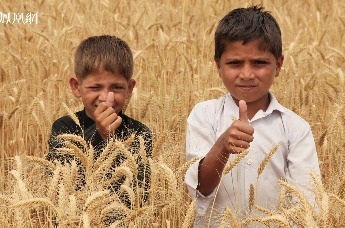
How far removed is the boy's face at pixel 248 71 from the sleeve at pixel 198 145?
132 mm

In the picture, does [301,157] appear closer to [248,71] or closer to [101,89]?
[248,71]

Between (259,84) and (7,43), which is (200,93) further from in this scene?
(7,43)

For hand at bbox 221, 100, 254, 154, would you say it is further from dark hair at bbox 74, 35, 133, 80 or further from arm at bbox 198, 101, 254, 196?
dark hair at bbox 74, 35, 133, 80

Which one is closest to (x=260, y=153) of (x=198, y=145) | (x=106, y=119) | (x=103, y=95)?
(x=198, y=145)

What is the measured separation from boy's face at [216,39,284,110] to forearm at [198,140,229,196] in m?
0.26

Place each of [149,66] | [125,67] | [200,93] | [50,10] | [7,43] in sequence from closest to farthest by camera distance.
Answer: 1. [125,67]
2. [200,93]
3. [149,66]
4. [7,43]
5. [50,10]

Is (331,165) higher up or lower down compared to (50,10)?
lower down

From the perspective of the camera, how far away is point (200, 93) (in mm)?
3264

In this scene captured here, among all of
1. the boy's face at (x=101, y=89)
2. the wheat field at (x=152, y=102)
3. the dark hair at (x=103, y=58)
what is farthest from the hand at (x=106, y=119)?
the dark hair at (x=103, y=58)

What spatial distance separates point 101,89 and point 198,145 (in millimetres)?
527

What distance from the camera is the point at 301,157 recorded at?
228 centimetres

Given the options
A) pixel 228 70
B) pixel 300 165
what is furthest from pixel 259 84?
pixel 300 165

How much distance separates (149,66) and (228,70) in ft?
6.49

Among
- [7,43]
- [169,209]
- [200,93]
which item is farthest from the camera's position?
[7,43]
